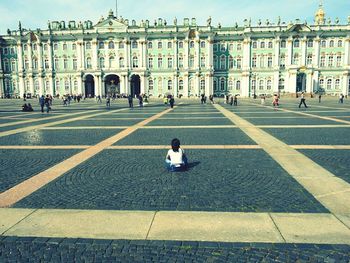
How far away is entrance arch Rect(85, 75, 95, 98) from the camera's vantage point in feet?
246

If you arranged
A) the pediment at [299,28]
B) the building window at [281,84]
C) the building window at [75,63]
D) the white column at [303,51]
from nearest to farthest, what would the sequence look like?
the pediment at [299,28]
the white column at [303,51]
the building window at [281,84]
the building window at [75,63]

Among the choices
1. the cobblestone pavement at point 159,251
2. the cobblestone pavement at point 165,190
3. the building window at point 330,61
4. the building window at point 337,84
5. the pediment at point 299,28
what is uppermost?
the pediment at point 299,28

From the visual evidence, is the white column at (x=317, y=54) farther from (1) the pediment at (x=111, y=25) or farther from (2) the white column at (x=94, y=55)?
(2) the white column at (x=94, y=55)

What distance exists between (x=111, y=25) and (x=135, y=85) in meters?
15.1

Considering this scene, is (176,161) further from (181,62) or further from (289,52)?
(289,52)

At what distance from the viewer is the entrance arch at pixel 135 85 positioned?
74188 millimetres

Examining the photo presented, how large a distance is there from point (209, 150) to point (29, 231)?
6022mm

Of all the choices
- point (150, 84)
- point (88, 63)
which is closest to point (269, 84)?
point (150, 84)

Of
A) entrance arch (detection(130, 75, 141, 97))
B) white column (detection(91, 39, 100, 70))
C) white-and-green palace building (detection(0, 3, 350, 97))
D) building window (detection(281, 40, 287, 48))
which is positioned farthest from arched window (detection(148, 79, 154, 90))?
building window (detection(281, 40, 287, 48))

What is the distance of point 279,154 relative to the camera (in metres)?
8.55

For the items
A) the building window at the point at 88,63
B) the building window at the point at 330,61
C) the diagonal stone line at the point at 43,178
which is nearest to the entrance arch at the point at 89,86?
the building window at the point at 88,63

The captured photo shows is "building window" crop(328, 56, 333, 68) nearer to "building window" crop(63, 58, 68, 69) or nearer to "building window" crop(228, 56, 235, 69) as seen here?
"building window" crop(228, 56, 235, 69)

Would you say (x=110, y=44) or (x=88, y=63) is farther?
(x=88, y=63)

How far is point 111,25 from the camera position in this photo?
7062 cm
